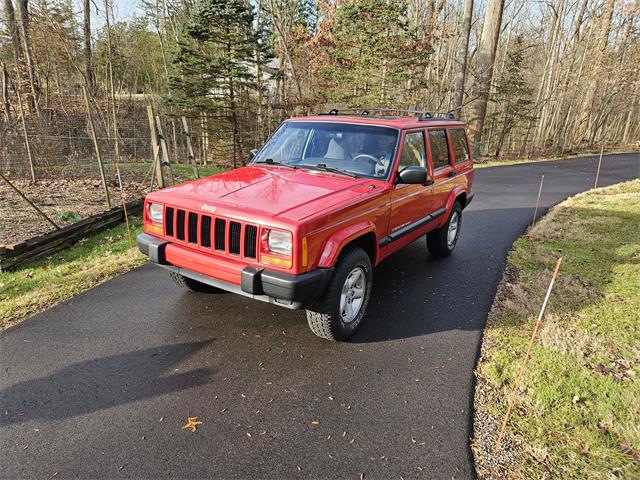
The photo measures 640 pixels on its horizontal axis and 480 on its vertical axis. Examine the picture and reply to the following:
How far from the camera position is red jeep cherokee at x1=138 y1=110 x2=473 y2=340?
10.1ft

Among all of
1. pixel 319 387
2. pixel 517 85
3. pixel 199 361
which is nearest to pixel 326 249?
pixel 319 387

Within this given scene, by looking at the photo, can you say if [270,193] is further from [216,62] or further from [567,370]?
[216,62]

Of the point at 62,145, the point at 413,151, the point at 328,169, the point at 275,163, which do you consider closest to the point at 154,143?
the point at 62,145

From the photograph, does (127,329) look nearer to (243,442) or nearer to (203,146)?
(243,442)

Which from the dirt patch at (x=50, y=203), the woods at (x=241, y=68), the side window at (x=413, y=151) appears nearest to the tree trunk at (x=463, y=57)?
the woods at (x=241, y=68)

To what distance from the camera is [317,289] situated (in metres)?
3.16

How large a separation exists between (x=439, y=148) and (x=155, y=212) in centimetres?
360

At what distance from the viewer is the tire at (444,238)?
5.83m

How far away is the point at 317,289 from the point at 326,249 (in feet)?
1.08

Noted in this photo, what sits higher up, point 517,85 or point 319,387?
point 517,85

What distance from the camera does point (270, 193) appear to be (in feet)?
11.5

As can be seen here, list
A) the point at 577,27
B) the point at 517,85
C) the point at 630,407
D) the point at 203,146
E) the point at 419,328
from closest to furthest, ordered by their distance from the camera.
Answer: the point at 630,407
the point at 419,328
the point at 203,146
the point at 517,85
the point at 577,27

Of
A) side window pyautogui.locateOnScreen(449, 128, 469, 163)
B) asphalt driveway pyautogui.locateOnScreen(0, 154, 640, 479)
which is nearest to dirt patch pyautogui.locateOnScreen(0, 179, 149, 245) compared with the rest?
asphalt driveway pyautogui.locateOnScreen(0, 154, 640, 479)

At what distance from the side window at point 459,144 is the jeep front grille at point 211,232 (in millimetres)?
3807
